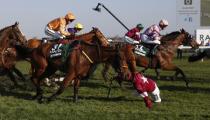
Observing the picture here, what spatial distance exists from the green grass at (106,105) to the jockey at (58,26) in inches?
62.9

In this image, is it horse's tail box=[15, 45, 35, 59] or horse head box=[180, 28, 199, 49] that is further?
horse head box=[180, 28, 199, 49]

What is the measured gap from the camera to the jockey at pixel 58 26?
14352mm

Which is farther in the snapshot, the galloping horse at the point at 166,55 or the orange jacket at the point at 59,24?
the galloping horse at the point at 166,55

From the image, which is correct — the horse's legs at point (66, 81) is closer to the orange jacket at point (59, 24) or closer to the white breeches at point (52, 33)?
the white breeches at point (52, 33)

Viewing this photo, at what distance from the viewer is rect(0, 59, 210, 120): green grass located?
10.1 metres

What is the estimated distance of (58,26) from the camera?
1447cm

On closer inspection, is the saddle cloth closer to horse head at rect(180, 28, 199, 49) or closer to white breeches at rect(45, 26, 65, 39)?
horse head at rect(180, 28, 199, 49)

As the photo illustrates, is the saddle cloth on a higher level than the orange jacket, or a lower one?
lower

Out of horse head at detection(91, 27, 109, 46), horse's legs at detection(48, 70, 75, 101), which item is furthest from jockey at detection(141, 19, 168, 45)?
horse's legs at detection(48, 70, 75, 101)

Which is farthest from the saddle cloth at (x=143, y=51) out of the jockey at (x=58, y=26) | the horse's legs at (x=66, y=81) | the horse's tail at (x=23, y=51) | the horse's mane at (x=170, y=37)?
the horse's legs at (x=66, y=81)

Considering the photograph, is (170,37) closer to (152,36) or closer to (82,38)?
(152,36)

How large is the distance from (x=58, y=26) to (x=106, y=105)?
3483mm

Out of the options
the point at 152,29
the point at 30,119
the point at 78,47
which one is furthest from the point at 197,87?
the point at 30,119

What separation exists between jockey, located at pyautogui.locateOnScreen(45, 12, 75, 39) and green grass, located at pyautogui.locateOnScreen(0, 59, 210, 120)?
62.9 inches
